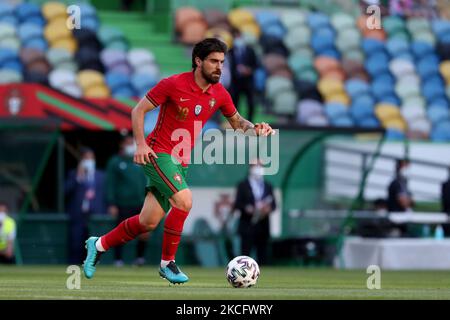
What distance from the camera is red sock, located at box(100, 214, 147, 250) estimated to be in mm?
12977

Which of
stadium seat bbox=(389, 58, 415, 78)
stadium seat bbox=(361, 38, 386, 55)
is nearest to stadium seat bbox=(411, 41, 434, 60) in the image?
stadium seat bbox=(389, 58, 415, 78)

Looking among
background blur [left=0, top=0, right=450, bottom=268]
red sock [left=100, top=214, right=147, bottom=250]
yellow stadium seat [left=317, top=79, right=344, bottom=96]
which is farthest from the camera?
yellow stadium seat [left=317, top=79, right=344, bottom=96]

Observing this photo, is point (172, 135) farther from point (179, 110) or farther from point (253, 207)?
point (253, 207)

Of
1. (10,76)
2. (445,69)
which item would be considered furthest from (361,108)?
(10,76)

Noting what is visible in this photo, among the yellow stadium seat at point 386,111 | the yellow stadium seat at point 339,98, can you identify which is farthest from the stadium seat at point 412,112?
the yellow stadium seat at point 339,98

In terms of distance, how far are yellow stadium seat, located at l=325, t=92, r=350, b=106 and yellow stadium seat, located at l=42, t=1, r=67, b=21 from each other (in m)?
5.70

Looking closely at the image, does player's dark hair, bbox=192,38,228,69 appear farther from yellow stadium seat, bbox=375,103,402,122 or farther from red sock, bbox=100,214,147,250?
yellow stadium seat, bbox=375,103,402,122

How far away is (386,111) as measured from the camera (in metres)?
29.6

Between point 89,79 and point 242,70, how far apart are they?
9.95ft

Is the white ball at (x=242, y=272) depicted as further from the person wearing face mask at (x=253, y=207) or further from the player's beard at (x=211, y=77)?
the person wearing face mask at (x=253, y=207)

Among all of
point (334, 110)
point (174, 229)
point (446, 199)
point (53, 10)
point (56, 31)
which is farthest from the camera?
point (334, 110)

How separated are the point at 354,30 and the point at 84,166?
10.3 meters

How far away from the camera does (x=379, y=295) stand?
11.8 m
